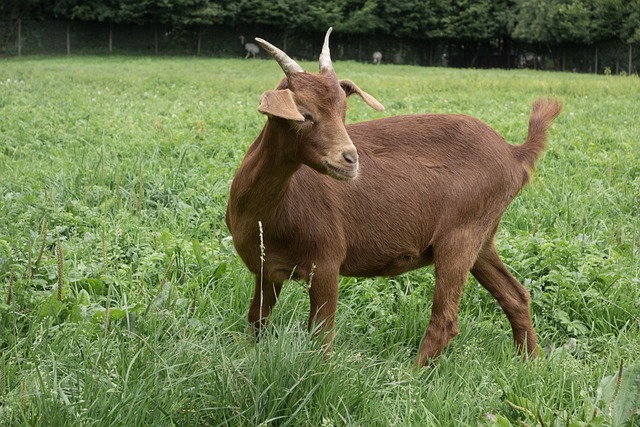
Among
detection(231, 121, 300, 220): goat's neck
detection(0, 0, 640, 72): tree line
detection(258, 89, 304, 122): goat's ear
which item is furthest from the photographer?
detection(0, 0, 640, 72): tree line

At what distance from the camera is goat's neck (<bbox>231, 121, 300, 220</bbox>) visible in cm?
353

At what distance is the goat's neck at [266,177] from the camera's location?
3.53m

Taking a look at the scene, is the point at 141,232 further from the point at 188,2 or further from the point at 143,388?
the point at 188,2

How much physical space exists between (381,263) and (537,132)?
4.61 feet

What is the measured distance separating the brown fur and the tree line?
1533 inches

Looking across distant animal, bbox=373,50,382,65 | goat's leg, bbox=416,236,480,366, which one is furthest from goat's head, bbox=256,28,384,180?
distant animal, bbox=373,50,382,65

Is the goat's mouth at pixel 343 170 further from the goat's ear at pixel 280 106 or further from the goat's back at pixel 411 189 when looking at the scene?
the goat's back at pixel 411 189

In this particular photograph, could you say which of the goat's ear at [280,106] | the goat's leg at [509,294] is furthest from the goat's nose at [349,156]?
the goat's leg at [509,294]

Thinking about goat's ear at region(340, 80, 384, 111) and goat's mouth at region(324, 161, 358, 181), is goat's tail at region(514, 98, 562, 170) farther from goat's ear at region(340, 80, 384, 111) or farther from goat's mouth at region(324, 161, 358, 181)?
goat's mouth at region(324, 161, 358, 181)

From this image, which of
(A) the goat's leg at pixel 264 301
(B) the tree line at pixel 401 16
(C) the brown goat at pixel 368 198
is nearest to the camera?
(C) the brown goat at pixel 368 198

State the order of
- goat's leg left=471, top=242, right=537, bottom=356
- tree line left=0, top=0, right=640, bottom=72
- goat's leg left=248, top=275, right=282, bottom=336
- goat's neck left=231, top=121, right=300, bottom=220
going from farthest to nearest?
tree line left=0, top=0, right=640, bottom=72 < goat's leg left=471, top=242, right=537, bottom=356 < goat's leg left=248, top=275, right=282, bottom=336 < goat's neck left=231, top=121, right=300, bottom=220

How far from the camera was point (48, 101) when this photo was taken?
1200 centimetres

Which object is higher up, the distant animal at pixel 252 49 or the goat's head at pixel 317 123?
the distant animal at pixel 252 49

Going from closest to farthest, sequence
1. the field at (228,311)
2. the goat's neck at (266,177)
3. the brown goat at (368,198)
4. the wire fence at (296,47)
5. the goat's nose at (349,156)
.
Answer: the field at (228,311)
the goat's nose at (349,156)
the brown goat at (368,198)
the goat's neck at (266,177)
the wire fence at (296,47)
